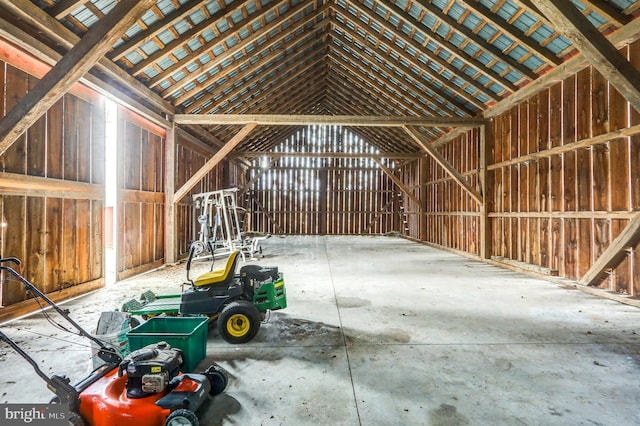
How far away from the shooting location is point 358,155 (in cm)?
1390

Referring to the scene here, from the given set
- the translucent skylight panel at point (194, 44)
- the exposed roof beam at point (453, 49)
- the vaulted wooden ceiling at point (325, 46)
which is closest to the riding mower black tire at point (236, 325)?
the vaulted wooden ceiling at point (325, 46)

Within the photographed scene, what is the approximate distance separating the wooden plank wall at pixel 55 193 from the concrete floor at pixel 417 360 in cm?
62

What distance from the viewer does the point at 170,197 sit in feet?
27.2

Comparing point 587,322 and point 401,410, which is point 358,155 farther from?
point 401,410

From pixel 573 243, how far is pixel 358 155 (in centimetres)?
893

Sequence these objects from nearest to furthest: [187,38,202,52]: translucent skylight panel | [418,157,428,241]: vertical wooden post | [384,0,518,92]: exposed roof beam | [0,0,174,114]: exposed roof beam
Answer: [0,0,174,114]: exposed roof beam
[187,38,202,52]: translucent skylight panel
[384,0,518,92]: exposed roof beam
[418,157,428,241]: vertical wooden post

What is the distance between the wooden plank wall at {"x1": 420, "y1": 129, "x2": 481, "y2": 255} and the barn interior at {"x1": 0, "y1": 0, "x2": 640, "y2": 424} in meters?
0.11

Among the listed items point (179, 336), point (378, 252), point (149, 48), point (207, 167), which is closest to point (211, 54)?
point (149, 48)

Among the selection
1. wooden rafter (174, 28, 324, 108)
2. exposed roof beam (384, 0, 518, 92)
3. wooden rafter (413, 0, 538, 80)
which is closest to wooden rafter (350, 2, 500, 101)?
exposed roof beam (384, 0, 518, 92)

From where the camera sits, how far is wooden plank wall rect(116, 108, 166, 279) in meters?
6.60

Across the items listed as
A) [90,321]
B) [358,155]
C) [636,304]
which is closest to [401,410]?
[90,321]

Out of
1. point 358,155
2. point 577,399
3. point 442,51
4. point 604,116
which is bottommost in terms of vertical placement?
point 577,399

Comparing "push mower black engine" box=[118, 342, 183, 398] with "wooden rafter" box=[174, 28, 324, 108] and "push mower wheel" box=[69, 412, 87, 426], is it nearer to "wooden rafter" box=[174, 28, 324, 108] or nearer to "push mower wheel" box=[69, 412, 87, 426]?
"push mower wheel" box=[69, 412, 87, 426]

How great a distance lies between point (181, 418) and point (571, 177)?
22.7 ft
